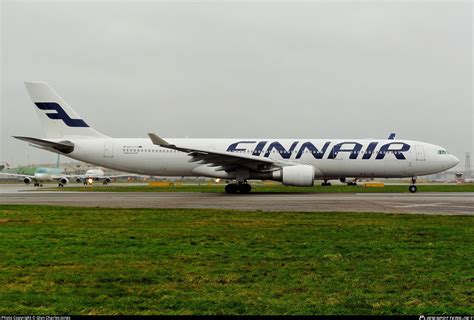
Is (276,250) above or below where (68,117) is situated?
below

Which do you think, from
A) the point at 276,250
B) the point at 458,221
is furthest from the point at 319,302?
the point at 458,221

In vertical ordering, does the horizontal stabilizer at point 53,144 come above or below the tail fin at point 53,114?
below

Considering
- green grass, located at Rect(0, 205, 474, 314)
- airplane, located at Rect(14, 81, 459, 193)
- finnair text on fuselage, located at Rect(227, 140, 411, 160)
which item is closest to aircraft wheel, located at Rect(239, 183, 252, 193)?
airplane, located at Rect(14, 81, 459, 193)

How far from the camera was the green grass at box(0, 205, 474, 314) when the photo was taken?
5.07 metres

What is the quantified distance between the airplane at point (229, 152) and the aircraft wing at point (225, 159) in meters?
0.24

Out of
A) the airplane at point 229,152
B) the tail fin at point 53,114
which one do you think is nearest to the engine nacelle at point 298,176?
the airplane at point 229,152

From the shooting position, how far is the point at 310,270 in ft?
22.0

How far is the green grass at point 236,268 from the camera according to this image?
5074mm

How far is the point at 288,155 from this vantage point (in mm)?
28922

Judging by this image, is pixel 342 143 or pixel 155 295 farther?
pixel 342 143

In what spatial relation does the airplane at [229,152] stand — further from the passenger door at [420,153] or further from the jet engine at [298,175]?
the jet engine at [298,175]

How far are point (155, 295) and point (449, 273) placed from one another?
390cm

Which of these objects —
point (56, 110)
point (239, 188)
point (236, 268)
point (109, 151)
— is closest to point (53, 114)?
point (56, 110)

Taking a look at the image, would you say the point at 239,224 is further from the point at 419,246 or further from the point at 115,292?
the point at 115,292
